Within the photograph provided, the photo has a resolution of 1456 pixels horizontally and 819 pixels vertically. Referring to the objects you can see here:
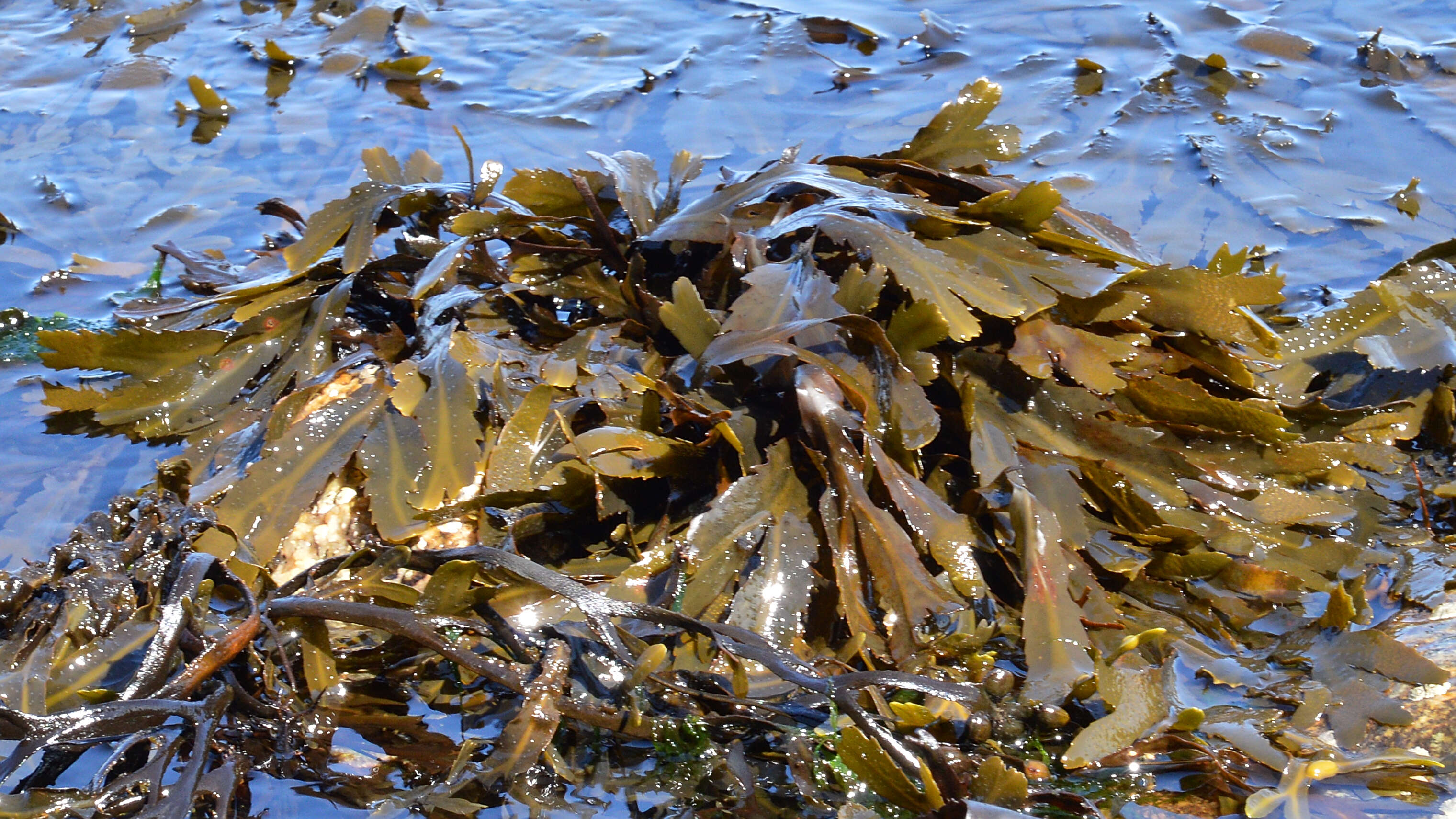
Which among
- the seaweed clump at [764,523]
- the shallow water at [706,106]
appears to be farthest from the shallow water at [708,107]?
the seaweed clump at [764,523]

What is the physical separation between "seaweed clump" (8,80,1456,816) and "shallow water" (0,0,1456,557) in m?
0.68

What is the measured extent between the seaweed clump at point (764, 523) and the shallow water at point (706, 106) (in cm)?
68

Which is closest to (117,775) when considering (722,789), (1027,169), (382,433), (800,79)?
(382,433)

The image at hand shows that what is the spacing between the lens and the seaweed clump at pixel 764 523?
1.63 meters

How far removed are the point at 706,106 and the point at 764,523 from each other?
2506 mm

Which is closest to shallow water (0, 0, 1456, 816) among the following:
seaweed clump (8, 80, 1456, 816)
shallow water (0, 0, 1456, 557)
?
shallow water (0, 0, 1456, 557)

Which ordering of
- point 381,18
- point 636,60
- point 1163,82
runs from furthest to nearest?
point 381,18, point 636,60, point 1163,82

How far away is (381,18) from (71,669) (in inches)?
151

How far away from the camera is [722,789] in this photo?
1619mm

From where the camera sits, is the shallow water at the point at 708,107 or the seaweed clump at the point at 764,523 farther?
the shallow water at the point at 708,107

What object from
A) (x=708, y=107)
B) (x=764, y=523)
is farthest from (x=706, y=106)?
(x=764, y=523)

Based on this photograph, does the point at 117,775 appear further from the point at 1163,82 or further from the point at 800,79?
the point at 1163,82

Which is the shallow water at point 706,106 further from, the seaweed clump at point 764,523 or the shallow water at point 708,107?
the seaweed clump at point 764,523

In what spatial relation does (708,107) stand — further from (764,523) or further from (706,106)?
(764,523)
